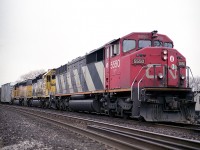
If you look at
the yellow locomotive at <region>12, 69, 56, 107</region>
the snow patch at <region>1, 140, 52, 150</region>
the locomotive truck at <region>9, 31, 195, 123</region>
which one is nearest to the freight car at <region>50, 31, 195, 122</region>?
the locomotive truck at <region>9, 31, 195, 123</region>

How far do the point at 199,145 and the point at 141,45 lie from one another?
7.01m

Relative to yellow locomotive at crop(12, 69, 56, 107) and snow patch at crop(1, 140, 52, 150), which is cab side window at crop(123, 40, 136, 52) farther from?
yellow locomotive at crop(12, 69, 56, 107)

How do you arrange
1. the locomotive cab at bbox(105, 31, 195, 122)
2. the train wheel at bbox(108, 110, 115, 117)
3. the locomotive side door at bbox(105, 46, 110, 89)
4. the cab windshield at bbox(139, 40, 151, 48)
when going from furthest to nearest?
the train wheel at bbox(108, 110, 115, 117), the locomotive side door at bbox(105, 46, 110, 89), the cab windshield at bbox(139, 40, 151, 48), the locomotive cab at bbox(105, 31, 195, 122)

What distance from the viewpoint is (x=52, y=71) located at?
25766 mm

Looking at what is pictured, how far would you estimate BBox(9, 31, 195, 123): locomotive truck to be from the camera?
9867mm

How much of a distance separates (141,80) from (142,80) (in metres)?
0.14

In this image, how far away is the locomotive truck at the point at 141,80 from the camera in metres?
9.87

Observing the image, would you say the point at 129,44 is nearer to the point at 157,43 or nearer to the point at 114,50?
the point at 114,50

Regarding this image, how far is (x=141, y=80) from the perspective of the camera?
414 inches

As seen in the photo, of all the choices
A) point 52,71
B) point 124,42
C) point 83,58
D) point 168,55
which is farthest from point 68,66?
point 168,55

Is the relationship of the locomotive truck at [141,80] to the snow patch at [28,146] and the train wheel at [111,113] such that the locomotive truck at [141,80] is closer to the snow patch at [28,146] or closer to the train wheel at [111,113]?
the train wheel at [111,113]

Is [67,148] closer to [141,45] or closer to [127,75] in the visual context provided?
[127,75]

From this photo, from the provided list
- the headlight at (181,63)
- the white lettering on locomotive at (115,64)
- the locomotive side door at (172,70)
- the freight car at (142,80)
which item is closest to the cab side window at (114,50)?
the freight car at (142,80)

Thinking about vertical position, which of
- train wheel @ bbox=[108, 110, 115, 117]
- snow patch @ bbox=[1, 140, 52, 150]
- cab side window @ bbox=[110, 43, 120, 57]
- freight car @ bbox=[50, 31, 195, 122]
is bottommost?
snow patch @ bbox=[1, 140, 52, 150]
